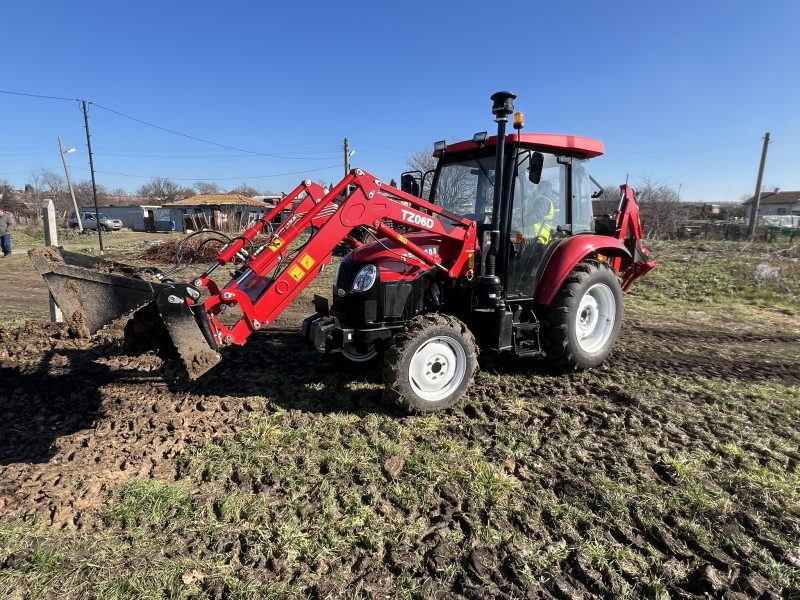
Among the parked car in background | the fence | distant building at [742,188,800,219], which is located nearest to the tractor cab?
the fence

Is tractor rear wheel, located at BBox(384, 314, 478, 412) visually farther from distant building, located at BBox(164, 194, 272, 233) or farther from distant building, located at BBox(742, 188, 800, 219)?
distant building, located at BBox(742, 188, 800, 219)

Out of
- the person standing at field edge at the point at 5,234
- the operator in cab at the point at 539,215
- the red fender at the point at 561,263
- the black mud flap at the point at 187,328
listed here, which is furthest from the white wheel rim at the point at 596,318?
the person standing at field edge at the point at 5,234

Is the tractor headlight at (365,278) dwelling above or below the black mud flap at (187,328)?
above

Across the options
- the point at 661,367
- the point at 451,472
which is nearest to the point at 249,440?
the point at 451,472

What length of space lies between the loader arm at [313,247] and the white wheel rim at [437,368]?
28.3 inches

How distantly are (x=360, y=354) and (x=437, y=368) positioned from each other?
3.30ft

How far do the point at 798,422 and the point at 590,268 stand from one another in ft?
6.80

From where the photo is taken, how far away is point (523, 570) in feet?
7.75

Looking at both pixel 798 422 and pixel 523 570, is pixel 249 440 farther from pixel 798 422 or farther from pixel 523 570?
pixel 798 422

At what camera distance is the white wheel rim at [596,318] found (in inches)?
205

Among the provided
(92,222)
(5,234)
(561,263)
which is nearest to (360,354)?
(561,263)

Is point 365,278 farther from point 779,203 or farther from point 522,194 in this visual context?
point 779,203

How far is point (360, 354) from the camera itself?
482 centimetres

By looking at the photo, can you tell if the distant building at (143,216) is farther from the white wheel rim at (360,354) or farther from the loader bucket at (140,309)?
the loader bucket at (140,309)
